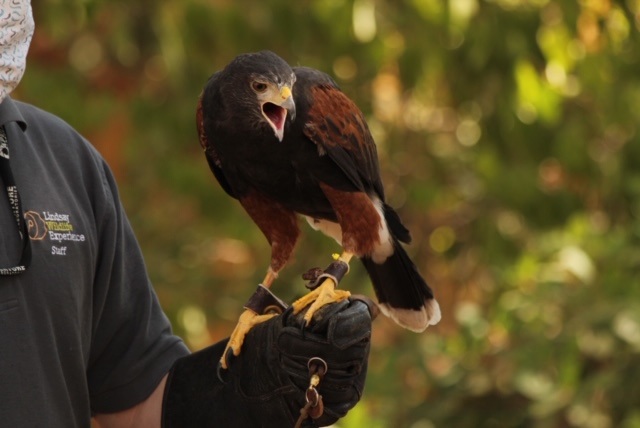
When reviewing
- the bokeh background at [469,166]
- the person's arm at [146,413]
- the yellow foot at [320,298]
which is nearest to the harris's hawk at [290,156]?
the yellow foot at [320,298]

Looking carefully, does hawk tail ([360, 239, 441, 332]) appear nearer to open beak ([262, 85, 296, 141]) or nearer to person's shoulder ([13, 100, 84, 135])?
open beak ([262, 85, 296, 141])

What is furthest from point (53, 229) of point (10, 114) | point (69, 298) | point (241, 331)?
point (241, 331)

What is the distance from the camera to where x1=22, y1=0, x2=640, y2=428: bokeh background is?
3.90 meters

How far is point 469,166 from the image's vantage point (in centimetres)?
497

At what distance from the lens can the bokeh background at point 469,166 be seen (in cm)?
390

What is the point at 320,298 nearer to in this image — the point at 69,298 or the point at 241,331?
the point at 241,331

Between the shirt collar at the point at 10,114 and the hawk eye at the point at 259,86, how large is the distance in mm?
467

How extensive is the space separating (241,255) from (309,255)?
58.5 inches

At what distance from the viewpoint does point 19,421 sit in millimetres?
1858

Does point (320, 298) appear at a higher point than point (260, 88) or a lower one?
lower

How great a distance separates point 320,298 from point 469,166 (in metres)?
3.14

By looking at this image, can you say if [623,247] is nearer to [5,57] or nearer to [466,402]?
[466,402]

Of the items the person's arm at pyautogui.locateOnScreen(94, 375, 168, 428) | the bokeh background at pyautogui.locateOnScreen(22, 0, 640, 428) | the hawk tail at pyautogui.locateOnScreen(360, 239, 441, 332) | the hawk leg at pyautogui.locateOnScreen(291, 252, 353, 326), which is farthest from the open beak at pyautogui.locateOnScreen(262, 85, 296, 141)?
the bokeh background at pyautogui.locateOnScreen(22, 0, 640, 428)

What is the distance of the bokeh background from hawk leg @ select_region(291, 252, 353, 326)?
146 centimetres
